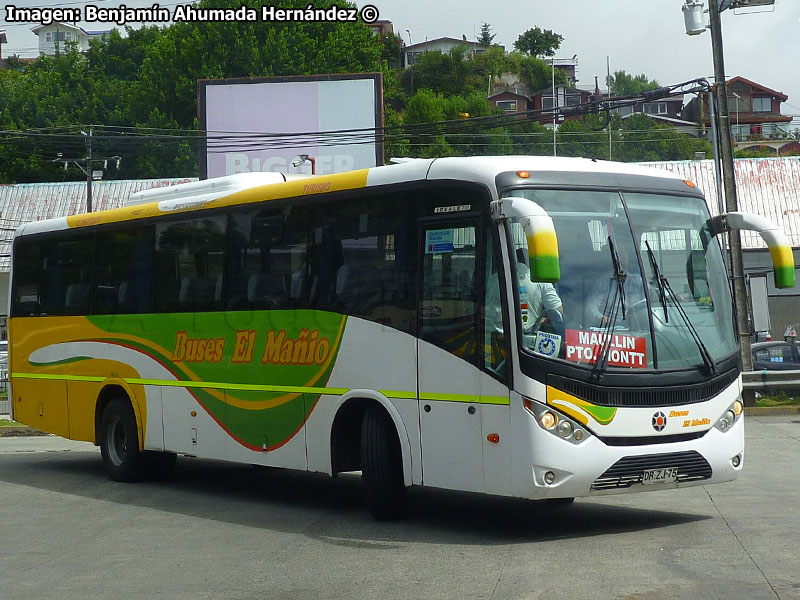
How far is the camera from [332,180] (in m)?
11.2

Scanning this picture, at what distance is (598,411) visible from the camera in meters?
9.00

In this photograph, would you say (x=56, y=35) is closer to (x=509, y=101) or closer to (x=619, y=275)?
(x=509, y=101)

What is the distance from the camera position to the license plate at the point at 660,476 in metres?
9.16

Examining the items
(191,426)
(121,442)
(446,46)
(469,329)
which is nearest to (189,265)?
(191,426)

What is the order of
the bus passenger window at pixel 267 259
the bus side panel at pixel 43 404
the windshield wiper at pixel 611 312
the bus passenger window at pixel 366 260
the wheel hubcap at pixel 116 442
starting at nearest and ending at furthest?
the windshield wiper at pixel 611 312 → the bus passenger window at pixel 366 260 → the bus passenger window at pixel 267 259 → the wheel hubcap at pixel 116 442 → the bus side panel at pixel 43 404

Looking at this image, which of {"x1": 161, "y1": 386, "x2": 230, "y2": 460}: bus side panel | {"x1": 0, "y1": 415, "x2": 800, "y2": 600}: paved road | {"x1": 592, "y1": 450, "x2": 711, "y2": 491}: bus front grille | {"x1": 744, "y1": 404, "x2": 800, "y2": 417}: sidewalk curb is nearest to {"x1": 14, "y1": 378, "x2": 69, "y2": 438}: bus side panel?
{"x1": 0, "y1": 415, "x2": 800, "y2": 600}: paved road

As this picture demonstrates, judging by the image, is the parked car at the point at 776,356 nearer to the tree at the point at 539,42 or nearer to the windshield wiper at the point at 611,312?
the windshield wiper at the point at 611,312

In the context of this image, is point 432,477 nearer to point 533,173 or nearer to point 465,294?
point 465,294

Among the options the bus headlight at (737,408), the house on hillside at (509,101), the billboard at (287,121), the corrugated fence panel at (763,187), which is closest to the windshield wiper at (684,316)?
the bus headlight at (737,408)

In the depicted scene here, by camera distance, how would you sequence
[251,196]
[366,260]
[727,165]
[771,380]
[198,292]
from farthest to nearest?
[727,165]
[771,380]
[198,292]
[251,196]
[366,260]

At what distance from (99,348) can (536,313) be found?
7.28 meters

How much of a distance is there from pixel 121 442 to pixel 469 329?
653 centimetres

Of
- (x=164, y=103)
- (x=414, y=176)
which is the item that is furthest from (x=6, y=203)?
(x=414, y=176)

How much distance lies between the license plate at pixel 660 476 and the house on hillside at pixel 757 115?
117 meters
